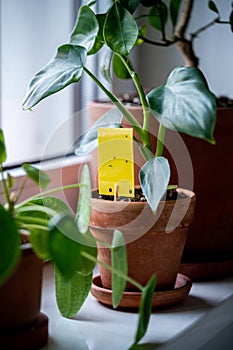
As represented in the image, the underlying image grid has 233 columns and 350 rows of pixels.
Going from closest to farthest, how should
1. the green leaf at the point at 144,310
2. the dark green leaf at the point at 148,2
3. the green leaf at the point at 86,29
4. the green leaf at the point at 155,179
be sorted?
the green leaf at the point at 144,310, the green leaf at the point at 155,179, the green leaf at the point at 86,29, the dark green leaf at the point at 148,2

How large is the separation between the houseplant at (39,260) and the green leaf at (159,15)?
1.45ft

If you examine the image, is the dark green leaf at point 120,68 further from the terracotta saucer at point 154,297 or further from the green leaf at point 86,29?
the terracotta saucer at point 154,297

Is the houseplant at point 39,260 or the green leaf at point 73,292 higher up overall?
the houseplant at point 39,260

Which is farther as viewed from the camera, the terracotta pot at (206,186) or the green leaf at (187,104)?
the terracotta pot at (206,186)

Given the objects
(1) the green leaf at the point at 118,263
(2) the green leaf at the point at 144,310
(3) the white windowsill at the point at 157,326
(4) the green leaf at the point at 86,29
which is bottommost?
(3) the white windowsill at the point at 157,326

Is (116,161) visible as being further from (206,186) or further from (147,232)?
(206,186)

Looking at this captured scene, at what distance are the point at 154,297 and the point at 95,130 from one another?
287 millimetres

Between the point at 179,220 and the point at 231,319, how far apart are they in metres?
0.18

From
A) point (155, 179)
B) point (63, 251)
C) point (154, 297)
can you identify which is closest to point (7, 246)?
point (63, 251)

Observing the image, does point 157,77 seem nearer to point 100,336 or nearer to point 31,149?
point 31,149

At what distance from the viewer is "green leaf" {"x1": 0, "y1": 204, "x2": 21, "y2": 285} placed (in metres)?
0.68

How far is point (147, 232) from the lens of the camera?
3.36ft

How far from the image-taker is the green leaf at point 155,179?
2.93ft

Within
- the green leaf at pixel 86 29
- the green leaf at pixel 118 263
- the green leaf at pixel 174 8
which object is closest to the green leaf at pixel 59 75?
the green leaf at pixel 86 29
